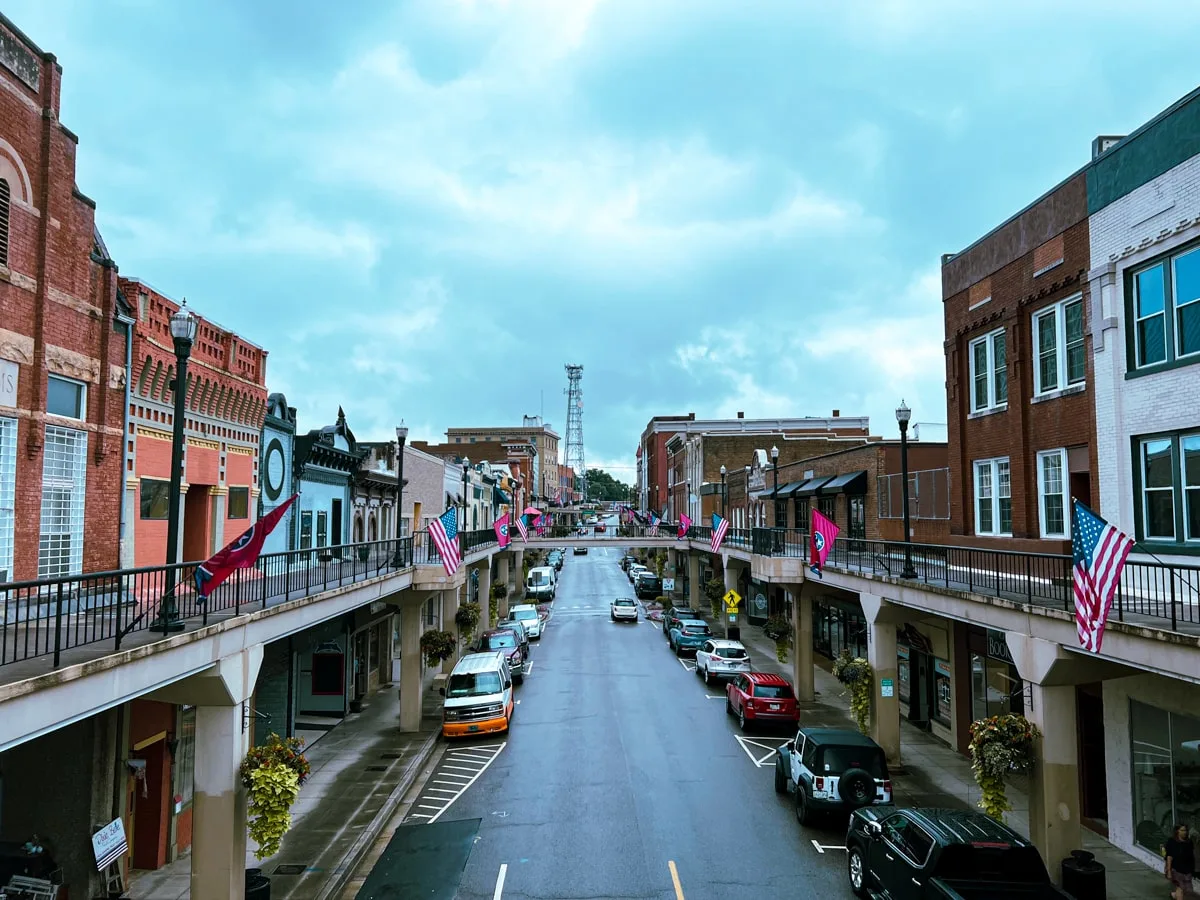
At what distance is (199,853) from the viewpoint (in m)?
11.1

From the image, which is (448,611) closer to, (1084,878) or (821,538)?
(821,538)

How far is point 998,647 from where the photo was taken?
19375 millimetres

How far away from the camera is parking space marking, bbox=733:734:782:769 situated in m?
20.5

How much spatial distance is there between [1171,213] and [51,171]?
1886cm

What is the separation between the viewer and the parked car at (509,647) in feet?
101

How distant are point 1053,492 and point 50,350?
19.7 meters

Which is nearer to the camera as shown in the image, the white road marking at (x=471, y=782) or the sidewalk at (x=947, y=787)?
the sidewalk at (x=947, y=787)

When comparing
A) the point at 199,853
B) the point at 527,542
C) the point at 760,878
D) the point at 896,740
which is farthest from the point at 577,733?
the point at 527,542

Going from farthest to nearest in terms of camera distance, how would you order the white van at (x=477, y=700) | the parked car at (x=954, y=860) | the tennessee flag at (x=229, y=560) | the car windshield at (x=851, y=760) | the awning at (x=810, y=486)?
1. the awning at (x=810, y=486)
2. the white van at (x=477, y=700)
3. the car windshield at (x=851, y=760)
4. the tennessee flag at (x=229, y=560)
5. the parked car at (x=954, y=860)

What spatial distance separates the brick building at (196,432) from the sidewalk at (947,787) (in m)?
16.6

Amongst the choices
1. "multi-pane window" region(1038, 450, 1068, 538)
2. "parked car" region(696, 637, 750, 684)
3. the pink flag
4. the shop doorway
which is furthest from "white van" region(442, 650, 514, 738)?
"multi-pane window" region(1038, 450, 1068, 538)

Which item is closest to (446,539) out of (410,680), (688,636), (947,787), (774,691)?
(410,680)

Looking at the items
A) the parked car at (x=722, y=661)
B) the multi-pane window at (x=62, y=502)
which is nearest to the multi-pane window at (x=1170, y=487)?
the parked car at (x=722, y=661)

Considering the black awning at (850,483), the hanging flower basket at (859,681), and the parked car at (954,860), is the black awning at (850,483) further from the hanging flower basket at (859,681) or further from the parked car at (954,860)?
the parked car at (954,860)
